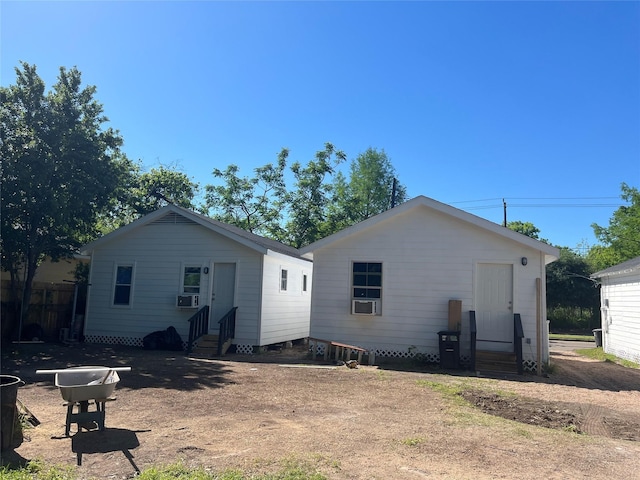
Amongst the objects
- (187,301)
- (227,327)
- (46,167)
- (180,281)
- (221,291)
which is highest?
(46,167)

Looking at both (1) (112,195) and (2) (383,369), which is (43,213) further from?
(2) (383,369)

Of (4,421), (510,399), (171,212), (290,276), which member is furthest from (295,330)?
(4,421)

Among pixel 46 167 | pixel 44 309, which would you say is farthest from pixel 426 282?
pixel 44 309

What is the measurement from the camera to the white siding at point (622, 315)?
12.8 m

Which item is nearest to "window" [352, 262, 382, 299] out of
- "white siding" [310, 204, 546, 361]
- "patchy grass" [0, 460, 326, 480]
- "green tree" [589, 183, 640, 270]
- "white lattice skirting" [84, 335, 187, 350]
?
"white siding" [310, 204, 546, 361]

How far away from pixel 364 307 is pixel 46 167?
895 cm

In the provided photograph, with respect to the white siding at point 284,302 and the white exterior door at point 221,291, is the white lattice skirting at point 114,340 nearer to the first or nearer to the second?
the white exterior door at point 221,291

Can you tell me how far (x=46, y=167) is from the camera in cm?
1228

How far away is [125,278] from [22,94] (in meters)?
5.75

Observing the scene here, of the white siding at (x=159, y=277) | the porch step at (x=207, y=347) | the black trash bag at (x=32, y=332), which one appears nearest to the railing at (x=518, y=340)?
the white siding at (x=159, y=277)

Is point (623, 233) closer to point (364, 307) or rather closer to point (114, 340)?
point (364, 307)

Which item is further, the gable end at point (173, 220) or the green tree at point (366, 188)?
the green tree at point (366, 188)

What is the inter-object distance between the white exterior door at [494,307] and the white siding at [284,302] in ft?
18.7

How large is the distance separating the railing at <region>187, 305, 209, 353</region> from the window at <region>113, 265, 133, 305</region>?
2.56 metres
